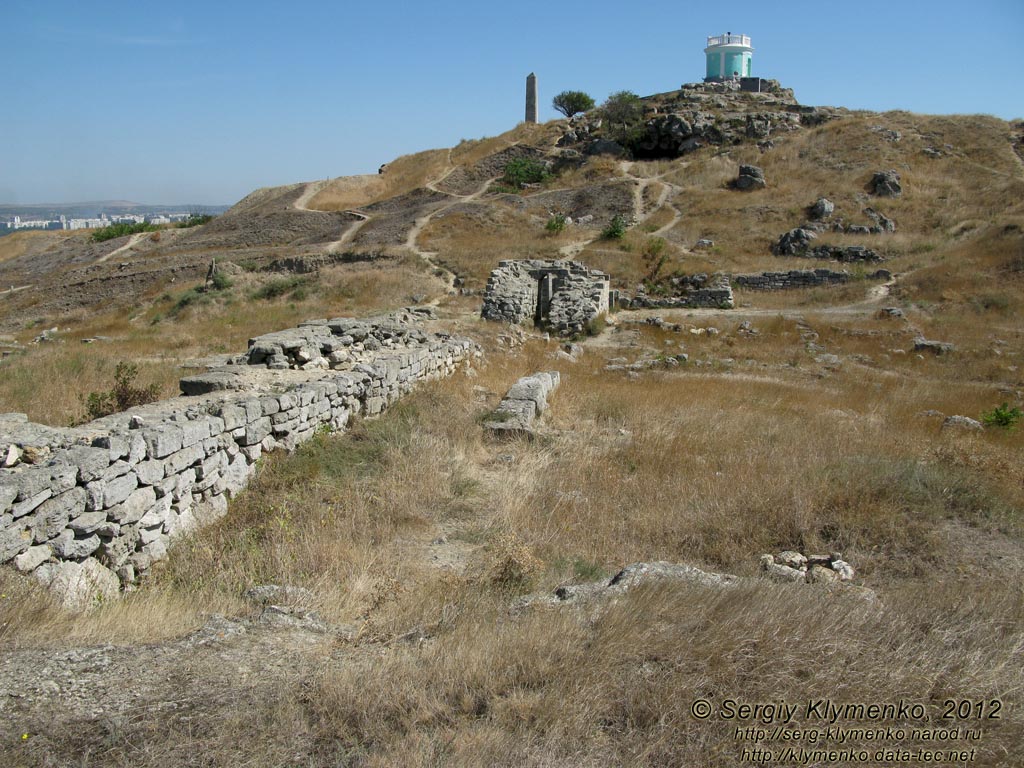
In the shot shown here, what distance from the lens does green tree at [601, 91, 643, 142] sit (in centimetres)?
5272

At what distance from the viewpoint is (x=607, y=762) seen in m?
2.51

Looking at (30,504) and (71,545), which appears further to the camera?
(71,545)

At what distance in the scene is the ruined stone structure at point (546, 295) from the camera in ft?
60.1

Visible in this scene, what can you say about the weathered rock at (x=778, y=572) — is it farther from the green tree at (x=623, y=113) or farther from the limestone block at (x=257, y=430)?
the green tree at (x=623, y=113)

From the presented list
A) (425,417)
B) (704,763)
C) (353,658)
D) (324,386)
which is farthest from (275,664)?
(425,417)

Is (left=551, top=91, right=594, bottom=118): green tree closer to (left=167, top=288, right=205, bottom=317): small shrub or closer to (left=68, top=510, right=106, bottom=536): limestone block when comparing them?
(left=167, top=288, right=205, bottom=317): small shrub

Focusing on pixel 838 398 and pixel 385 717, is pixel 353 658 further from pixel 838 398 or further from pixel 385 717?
pixel 838 398

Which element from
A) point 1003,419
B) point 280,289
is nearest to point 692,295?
point 1003,419

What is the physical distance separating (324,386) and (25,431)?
10.2 feet

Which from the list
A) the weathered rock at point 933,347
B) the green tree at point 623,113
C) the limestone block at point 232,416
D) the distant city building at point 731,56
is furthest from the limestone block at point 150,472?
the distant city building at point 731,56

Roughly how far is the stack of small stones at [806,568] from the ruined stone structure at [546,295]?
527 inches

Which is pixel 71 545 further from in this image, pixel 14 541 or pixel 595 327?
pixel 595 327

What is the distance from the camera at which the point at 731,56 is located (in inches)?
2817

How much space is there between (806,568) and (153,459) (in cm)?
523
